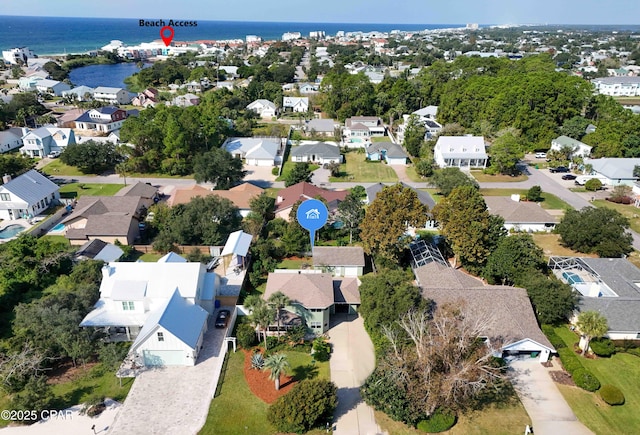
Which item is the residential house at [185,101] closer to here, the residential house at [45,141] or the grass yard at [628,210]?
the residential house at [45,141]

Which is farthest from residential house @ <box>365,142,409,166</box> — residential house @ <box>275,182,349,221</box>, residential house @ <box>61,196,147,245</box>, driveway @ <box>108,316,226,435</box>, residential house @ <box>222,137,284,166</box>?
driveway @ <box>108,316,226,435</box>

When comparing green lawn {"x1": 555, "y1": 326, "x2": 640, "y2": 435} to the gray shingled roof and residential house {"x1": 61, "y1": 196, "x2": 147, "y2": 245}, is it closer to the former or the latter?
the gray shingled roof

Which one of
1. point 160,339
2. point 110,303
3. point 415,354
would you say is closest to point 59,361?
point 110,303

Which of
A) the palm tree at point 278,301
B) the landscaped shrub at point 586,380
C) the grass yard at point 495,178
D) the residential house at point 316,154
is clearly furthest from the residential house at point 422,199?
the landscaped shrub at point 586,380

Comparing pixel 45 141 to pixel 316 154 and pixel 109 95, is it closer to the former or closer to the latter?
pixel 109 95

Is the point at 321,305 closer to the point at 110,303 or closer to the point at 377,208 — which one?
the point at 377,208
